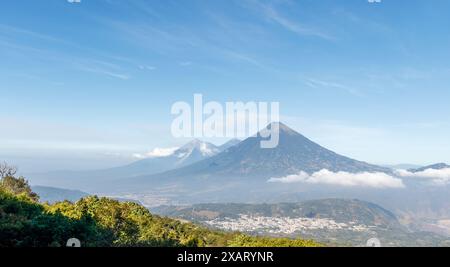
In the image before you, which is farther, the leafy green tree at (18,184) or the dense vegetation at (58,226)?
the leafy green tree at (18,184)

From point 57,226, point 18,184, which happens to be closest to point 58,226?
point 57,226

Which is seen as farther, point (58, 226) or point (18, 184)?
point (18, 184)

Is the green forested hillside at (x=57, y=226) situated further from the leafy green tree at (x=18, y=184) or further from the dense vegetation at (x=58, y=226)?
the leafy green tree at (x=18, y=184)

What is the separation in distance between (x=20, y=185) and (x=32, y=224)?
51.1 metres

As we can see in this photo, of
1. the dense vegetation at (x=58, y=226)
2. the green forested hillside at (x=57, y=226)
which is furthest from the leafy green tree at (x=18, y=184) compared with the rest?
the green forested hillside at (x=57, y=226)

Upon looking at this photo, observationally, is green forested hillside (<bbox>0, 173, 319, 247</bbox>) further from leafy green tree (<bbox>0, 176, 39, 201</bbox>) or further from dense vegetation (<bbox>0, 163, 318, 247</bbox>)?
leafy green tree (<bbox>0, 176, 39, 201</bbox>)

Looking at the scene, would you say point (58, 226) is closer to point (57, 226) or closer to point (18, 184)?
point (57, 226)

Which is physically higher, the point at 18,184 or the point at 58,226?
the point at 18,184

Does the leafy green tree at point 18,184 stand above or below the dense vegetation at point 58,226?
above

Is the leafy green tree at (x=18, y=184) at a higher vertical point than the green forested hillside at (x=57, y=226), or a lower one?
higher

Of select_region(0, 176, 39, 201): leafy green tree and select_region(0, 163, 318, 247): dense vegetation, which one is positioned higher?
select_region(0, 176, 39, 201): leafy green tree

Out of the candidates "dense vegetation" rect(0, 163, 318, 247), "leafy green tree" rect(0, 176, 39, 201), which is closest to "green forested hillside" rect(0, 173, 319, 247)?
"dense vegetation" rect(0, 163, 318, 247)
